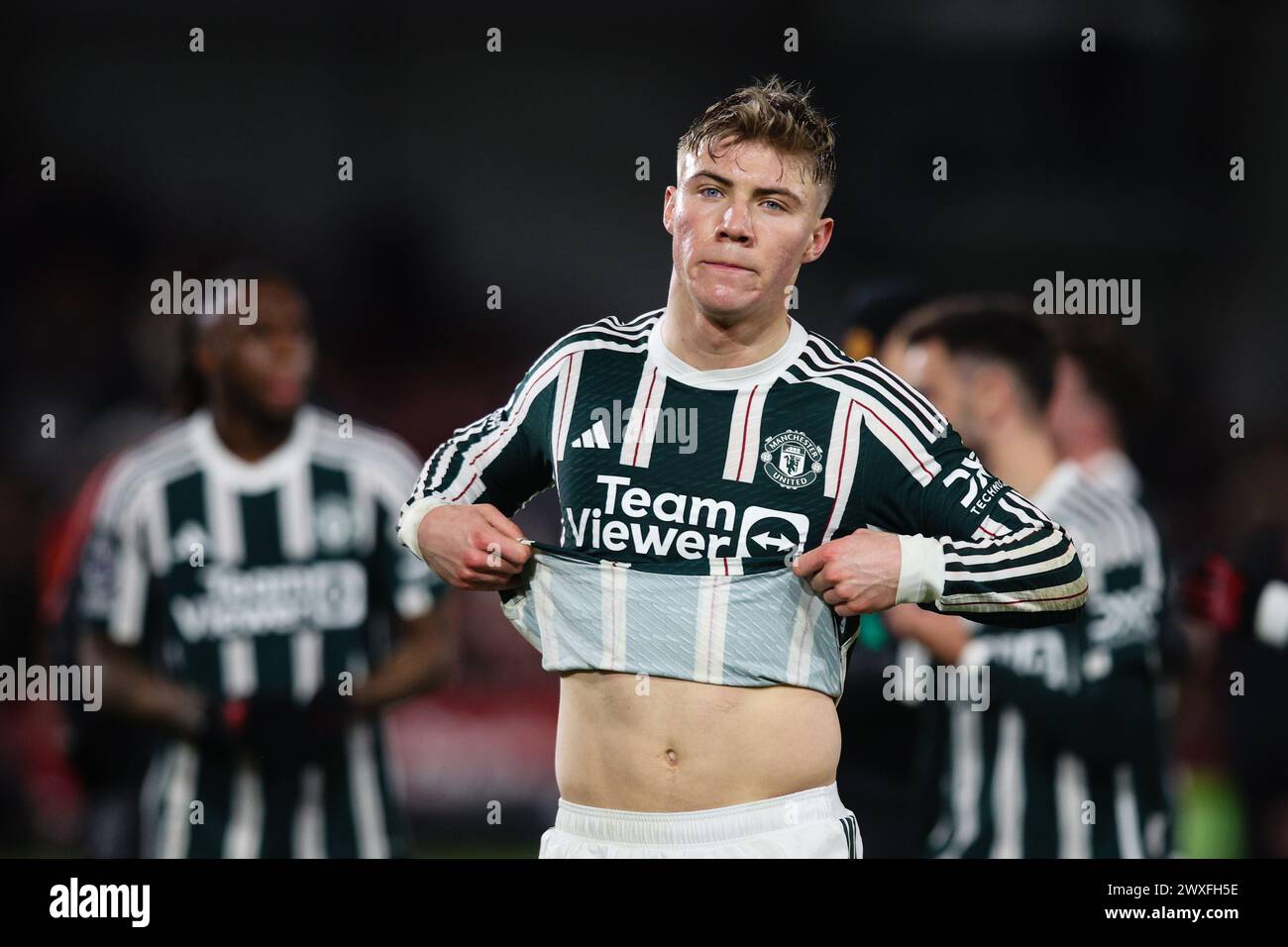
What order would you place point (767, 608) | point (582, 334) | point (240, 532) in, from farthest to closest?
point (240, 532) < point (582, 334) < point (767, 608)

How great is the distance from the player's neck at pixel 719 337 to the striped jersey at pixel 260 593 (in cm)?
182

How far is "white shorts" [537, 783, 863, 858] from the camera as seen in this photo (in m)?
2.25

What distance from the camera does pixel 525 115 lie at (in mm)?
4160

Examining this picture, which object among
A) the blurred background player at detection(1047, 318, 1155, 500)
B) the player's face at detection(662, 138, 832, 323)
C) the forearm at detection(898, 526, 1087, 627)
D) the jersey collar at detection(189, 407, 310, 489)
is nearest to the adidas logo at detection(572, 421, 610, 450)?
the player's face at detection(662, 138, 832, 323)

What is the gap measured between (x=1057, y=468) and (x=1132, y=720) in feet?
2.50

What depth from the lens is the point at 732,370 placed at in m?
2.33

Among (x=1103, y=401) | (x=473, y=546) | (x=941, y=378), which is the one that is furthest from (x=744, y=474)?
(x=1103, y=401)

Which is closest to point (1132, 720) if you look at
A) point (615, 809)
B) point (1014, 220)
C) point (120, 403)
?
point (1014, 220)

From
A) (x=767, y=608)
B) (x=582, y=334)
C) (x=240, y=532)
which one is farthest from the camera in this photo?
(x=240, y=532)

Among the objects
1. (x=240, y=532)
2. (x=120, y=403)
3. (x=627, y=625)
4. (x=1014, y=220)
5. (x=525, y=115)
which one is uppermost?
(x=525, y=115)

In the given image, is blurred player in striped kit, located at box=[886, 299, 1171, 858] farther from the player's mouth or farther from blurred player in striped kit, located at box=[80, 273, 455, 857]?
the player's mouth

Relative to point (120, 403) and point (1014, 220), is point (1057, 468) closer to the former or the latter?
point (1014, 220)

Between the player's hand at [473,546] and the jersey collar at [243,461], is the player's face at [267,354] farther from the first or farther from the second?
the player's hand at [473,546]

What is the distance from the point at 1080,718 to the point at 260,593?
7.71 feet
